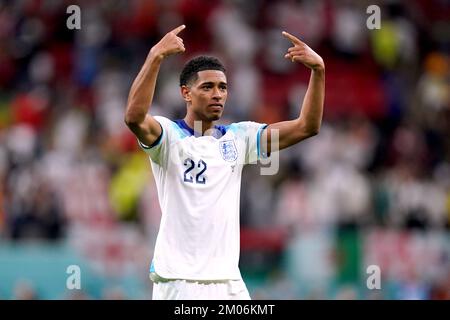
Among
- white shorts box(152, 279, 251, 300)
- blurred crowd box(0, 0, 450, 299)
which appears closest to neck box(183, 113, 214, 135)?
white shorts box(152, 279, 251, 300)

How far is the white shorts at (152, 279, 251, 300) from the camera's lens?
25.0ft

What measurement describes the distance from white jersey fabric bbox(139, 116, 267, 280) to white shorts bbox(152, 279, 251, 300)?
5 centimetres

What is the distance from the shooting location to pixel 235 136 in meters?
8.04

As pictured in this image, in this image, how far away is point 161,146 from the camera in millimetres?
7734

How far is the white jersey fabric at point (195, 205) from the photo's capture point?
7.64 metres

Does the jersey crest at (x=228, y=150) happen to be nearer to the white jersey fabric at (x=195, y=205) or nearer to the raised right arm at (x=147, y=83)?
→ the white jersey fabric at (x=195, y=205)

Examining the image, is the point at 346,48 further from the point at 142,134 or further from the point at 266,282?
the point at 142,134

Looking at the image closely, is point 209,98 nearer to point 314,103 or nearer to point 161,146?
point 161,146

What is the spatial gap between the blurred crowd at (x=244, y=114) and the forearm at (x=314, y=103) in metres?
6.04

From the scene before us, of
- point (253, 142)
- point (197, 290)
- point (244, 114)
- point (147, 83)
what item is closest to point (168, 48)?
point (147, 83)

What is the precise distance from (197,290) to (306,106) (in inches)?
57.6

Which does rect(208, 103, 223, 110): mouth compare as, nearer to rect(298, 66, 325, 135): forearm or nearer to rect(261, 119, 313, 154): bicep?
rect(261, 119, 313, 154): bicep

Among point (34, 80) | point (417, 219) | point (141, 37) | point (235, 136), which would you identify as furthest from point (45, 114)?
point (235, 136)

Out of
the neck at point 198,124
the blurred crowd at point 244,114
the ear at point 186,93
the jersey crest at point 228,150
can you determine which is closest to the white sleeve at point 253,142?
the jersey crest at point 228,150
